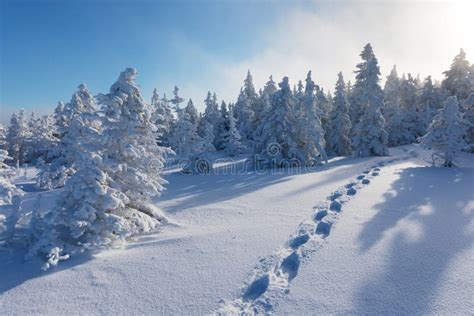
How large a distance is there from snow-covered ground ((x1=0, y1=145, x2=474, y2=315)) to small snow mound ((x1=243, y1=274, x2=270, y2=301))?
0.02m

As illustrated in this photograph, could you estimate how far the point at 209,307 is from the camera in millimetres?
3986

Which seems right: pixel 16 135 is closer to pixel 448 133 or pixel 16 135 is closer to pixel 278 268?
pixel 278 268

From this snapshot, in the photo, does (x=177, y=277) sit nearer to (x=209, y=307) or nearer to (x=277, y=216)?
(x=209, y=307)

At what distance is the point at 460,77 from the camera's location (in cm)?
3256

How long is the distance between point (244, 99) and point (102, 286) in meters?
50.7

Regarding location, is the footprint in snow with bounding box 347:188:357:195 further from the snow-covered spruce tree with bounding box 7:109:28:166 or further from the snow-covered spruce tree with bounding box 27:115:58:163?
the snow-covered spruce tree with bounding box 7:109:28:166

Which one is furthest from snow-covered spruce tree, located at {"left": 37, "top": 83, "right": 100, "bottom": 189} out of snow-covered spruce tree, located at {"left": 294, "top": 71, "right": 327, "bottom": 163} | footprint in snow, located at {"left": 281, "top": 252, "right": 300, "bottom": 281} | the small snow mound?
snow-covered spruce tree, located at {"left": 294, "top": 71, "right": 327, "bottom": 163}

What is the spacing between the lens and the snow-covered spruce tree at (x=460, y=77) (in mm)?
31797

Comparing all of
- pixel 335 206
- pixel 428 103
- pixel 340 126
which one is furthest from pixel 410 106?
pixel 335 206

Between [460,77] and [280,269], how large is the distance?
4047 cm

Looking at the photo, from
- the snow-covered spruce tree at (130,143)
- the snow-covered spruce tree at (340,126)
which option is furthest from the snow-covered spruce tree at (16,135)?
the snow-covered spruce tree at (130,143)

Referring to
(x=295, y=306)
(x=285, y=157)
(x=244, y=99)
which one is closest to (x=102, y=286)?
(x=295, y=306)

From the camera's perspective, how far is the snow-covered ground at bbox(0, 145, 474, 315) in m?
4.01

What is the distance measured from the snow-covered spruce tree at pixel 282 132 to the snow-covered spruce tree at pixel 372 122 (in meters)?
7.67
